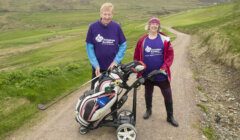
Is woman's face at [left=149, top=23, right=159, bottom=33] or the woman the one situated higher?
woman's face at [left=149, top=23, right=159, bottom=33]

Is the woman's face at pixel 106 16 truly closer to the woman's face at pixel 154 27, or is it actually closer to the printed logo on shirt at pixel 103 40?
the printed logo on shirt at pixel 103 40

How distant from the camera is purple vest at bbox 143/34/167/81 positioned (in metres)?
10.6

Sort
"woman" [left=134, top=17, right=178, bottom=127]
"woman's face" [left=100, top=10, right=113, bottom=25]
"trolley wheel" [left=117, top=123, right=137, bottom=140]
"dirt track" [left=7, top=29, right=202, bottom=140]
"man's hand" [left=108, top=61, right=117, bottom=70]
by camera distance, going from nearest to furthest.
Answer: "trolley wheel" [left=117, top=123, right=137, bottom=140] → "woman's face" [left=100, top=10, right=113, bottom=25] → "man's hand" [left=108, top=61, right=117, bottom=70] → "woman" [left=134, top=17, right=178, bottom=127] → "dirt track" [left=7, top=29, right=202, bottom=140]

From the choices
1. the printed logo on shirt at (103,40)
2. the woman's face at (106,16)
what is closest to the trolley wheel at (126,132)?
the printed logo on shirt at (103,40)

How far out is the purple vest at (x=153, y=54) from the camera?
10562mm

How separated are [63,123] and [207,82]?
11170 mm

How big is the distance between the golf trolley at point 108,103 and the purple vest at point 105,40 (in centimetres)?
60

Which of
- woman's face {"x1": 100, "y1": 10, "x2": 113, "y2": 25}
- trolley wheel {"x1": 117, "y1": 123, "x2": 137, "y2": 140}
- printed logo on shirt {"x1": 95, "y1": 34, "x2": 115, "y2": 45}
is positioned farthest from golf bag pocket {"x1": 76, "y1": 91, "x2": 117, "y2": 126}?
woman's face {"x1": 100, "y1": 10, "x2": 113, "y2": 25}

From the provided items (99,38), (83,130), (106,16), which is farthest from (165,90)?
(106,16)

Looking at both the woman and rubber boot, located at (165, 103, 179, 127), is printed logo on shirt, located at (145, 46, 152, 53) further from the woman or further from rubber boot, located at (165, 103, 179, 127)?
rubber boot, located at (165, 103, 179, 127)

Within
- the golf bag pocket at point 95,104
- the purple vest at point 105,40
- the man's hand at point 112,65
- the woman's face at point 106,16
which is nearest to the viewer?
the golf bag pocket at point 95,104

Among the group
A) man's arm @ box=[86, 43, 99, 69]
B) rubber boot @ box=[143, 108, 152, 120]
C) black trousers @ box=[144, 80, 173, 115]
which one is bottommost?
rubber boot @ box=[143, 108, 152, 120]

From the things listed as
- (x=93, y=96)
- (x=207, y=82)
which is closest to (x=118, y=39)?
(x=93, y=96)

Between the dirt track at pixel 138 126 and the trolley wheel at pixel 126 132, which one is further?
the dirt track at pixel 138 126
